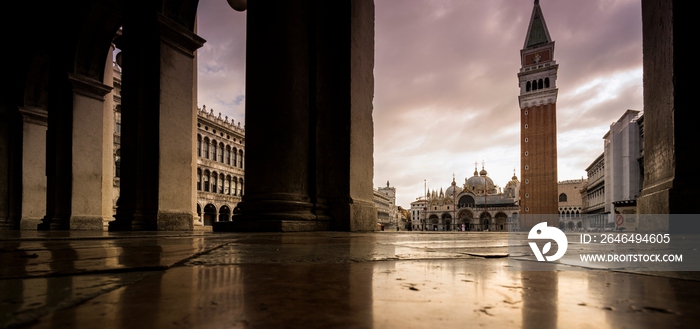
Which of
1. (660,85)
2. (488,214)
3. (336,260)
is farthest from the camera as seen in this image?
(488,214)

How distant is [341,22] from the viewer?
5621 mm

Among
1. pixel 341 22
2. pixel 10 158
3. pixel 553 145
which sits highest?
pixel 553 145

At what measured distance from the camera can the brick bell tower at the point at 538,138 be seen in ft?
188

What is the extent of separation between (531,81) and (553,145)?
12636 mm

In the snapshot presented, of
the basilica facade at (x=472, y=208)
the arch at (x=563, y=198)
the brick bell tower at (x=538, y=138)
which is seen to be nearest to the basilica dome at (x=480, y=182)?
the basilica facade at (x=472, y=208)

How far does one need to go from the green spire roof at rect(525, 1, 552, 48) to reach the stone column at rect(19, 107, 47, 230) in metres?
72.3

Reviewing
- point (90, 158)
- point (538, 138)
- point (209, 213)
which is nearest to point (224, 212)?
point (209, 213)

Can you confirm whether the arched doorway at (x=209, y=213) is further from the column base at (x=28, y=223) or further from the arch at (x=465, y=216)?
the arch at (x=465, y=216)

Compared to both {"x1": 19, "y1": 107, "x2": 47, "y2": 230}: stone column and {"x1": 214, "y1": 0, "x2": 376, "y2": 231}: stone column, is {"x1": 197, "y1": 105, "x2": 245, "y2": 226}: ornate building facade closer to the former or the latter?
{"x1": 19, "y1": 107, "x2": 47, "y2": 230}: stone column

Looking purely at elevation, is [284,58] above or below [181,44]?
below

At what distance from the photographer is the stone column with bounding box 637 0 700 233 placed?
3953 mm

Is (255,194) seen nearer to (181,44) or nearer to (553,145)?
(181,44)

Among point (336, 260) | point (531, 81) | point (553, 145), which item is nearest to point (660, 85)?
point (336, 260)

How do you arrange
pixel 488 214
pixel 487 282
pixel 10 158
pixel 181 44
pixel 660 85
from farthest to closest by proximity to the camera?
pixel 488 214 < pixel 10 158 < pixel 181 44 < pixel 660 85 < pixel 487 282
